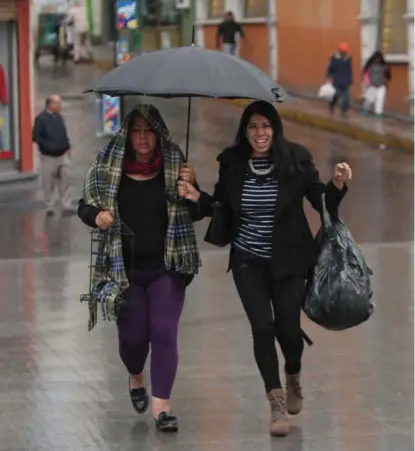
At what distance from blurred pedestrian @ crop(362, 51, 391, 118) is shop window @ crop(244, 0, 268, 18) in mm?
6997

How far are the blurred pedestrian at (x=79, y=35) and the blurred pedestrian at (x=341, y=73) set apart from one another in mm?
13966

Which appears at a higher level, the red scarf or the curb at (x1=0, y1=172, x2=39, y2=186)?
the red scarf

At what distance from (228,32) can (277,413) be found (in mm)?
26216

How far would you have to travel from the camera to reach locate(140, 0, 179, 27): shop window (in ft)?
122

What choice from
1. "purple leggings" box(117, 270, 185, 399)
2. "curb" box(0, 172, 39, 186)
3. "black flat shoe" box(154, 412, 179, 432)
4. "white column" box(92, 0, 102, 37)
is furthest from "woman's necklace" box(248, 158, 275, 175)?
"white column" box(92, 0, 102, 37)

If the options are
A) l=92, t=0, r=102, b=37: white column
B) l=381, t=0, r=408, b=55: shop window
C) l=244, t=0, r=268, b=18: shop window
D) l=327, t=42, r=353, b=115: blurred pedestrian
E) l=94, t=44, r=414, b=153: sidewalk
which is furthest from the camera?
l=92, t=0, r=102, b=37: white column

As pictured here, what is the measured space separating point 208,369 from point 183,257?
65.5 inches

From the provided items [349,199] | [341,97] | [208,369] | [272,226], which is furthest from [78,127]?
[272,226]

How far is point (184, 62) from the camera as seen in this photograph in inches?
253

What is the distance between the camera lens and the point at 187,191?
6.39 meters

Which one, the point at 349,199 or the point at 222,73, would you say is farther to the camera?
the point at 349,199

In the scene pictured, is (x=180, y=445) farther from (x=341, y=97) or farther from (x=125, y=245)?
(x=341, y=97)

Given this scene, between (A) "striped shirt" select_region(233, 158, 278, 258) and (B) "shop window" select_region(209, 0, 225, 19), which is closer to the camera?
(A) "striped shirt" select_region(233, 158, 278, 258)

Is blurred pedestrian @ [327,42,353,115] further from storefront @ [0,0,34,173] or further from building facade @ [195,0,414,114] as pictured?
storefront @ [0,0,34,173]
